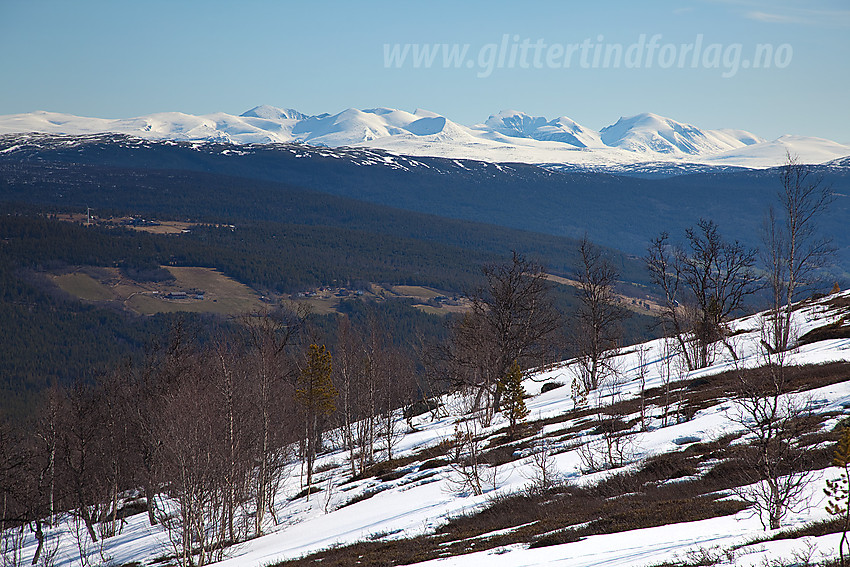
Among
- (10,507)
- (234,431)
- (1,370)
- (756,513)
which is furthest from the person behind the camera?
(1,370)

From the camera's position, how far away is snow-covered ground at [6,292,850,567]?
1281 cm

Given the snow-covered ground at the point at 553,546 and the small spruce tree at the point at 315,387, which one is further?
the small spruce tree at the point at 315,387

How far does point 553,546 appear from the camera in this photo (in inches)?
598

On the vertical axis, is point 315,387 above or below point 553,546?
below

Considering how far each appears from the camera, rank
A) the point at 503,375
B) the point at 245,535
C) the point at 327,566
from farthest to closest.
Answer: the point at 503,375
the point at 245,535
the point at 327,566

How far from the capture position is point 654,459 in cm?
2330

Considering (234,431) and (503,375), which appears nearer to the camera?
(234,431)

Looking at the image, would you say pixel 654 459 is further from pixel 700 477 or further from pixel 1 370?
pixel 1 370

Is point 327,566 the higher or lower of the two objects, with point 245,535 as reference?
higher

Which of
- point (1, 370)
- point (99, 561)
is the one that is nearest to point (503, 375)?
point (99, 561)

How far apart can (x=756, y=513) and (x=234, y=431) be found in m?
29.6

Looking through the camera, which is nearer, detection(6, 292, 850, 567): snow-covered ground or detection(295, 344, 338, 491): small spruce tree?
detection(6, 292, 850, 567): snow-covered ground

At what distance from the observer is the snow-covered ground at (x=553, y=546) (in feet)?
42.0

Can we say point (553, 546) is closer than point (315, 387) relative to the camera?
Yes
